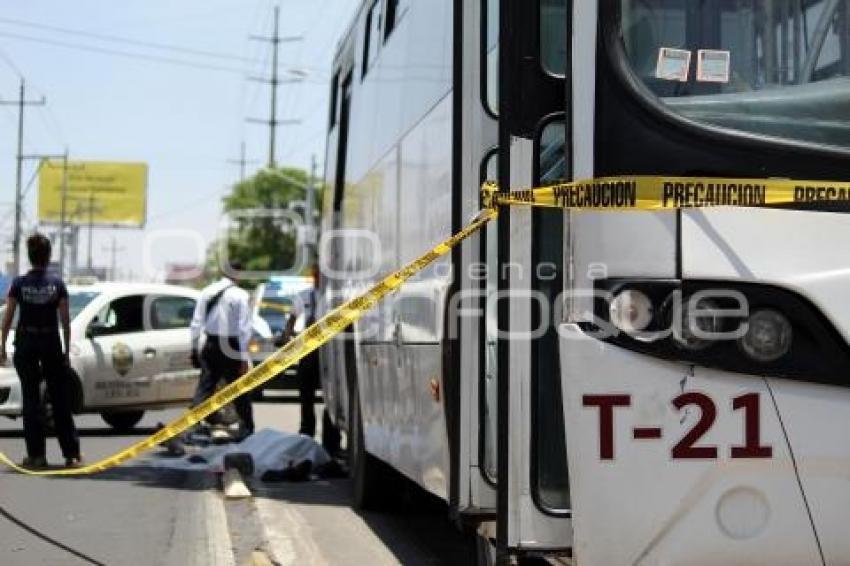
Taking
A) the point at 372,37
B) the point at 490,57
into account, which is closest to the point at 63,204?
the point at 372,37

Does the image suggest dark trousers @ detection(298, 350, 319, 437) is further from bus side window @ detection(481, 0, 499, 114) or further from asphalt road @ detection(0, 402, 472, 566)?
bus side window @ detection(481, 0, 499, 114)

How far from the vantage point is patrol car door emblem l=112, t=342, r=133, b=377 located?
48.3 ft

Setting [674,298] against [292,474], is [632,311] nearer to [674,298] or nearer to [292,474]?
[674,298]

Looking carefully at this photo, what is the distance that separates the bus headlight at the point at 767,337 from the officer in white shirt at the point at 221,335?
8.90m

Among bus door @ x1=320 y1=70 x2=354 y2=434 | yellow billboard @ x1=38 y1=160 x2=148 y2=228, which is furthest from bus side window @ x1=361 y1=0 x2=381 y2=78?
yellow billboard @ x1=38 y1=160 x2=148 y2=228

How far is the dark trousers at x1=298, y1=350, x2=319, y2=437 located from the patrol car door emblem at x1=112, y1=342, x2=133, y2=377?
2287 mm

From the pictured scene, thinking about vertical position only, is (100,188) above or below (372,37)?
above

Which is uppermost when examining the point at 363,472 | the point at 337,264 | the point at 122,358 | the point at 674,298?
the point at 337,264

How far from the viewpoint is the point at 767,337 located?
3924 mm

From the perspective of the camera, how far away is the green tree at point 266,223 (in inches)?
3354

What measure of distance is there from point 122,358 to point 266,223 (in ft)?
239

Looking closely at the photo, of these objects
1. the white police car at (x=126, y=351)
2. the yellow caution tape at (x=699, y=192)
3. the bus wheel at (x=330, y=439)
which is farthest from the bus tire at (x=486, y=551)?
the white police car at (x=126, y=351)

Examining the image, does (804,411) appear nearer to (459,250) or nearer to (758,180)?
(758,180)

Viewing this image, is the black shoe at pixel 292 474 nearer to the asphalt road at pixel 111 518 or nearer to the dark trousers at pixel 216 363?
the asphalt road at pixel 111 518
